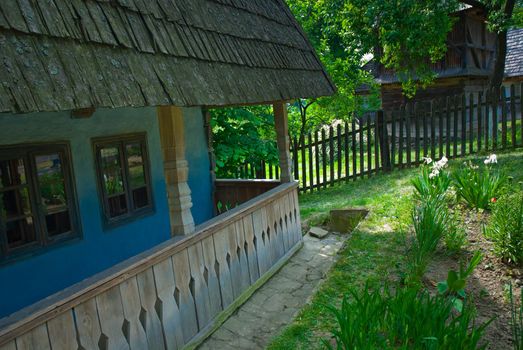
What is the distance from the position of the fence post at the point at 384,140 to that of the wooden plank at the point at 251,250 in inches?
266

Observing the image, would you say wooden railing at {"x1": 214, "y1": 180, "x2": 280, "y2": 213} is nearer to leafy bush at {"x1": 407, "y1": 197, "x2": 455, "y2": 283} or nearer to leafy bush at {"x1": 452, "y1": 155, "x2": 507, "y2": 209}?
leafy bush at {"x1": 452, "y1": 155, "x2": 507, "y2": 209}

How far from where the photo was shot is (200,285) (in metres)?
4.46

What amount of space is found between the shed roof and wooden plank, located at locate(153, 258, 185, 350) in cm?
2284

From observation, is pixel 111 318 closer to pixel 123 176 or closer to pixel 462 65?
pixel 123 176

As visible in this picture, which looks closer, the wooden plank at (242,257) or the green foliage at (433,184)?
the wooden plank at (242,257)

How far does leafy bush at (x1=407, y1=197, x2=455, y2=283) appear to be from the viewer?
4387 mm

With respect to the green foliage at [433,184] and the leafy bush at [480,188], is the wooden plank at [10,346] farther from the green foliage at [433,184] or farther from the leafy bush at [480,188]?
the leafy bush at [480,188]

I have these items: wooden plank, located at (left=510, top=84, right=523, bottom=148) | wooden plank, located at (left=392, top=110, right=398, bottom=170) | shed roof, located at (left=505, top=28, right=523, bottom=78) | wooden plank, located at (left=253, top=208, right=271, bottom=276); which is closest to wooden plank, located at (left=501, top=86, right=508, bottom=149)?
wooden plank, located at (left=510, top=84, right=523, bottom=148)

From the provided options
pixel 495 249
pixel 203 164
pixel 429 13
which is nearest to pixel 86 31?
pixel 495 249

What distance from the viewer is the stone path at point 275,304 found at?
14.8ft

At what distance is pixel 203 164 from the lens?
8.12 metres

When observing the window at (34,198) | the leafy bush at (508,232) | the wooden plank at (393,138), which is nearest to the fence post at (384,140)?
the wooden plank at (393,138)

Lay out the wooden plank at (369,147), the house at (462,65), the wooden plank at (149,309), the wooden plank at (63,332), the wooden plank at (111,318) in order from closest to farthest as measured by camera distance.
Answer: the wooden plank at (63,332) < the wooden plank at (111,318) < the wooden plank at (149,309) < the wooden plank at (369,147) < the house at (462,65)

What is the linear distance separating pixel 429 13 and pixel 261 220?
28.7 feet
